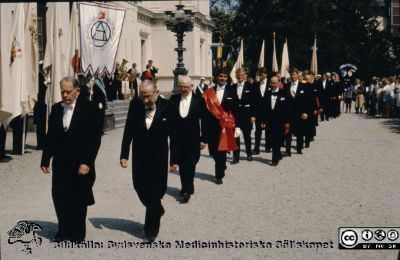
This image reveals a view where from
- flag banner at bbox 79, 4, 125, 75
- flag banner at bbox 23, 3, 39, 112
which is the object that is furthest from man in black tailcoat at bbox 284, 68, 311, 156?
flag banner at bbox 23, 3, 39, 112

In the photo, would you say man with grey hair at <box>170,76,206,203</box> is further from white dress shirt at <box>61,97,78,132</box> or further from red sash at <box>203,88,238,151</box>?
white dress shirt at <box>61,97,78,132</box>

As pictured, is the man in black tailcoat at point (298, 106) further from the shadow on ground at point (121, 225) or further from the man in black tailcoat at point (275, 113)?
the shadow on ground at point (121, 225)

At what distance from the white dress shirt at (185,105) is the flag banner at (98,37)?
6.19 meters

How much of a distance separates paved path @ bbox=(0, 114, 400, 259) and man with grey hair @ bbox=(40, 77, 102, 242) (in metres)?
0.33

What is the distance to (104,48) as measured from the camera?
50.3ft

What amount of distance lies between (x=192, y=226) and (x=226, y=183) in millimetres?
3306

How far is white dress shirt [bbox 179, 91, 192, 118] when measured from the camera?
911cm

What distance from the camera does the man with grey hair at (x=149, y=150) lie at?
6.85 meters

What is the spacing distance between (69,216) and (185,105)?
2988mm

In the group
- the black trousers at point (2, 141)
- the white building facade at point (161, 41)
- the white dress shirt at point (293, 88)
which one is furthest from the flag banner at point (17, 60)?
the white building facade at point (161, 41)

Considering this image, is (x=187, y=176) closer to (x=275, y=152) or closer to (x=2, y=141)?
(x=275, y=152)

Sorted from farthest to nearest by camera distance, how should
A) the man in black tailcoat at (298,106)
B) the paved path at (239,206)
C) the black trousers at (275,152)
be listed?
the man in black tailcoat at (298,106) < the black trousers at (275,152) < the paved path at (239,206)

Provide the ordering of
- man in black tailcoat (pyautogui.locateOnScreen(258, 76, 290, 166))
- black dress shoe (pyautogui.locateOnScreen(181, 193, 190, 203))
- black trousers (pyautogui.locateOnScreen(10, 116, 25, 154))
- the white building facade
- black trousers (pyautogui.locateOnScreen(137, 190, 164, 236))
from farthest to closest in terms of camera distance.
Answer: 1. the white building facade
2. black trousers (pyautogui.locateOnScreen(10, 116, 25, 154))
3. man in black tailcoat (pyautogui.locateOnScreen(258, 76, 290, 166))
4. black dress shoe (pyautogui.locateOnScreen(181, 193, 190, 203))
5. black trousers (pyautogui.locateOnScreen(137, 190, 164, 236))

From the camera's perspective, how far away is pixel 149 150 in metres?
6.93
